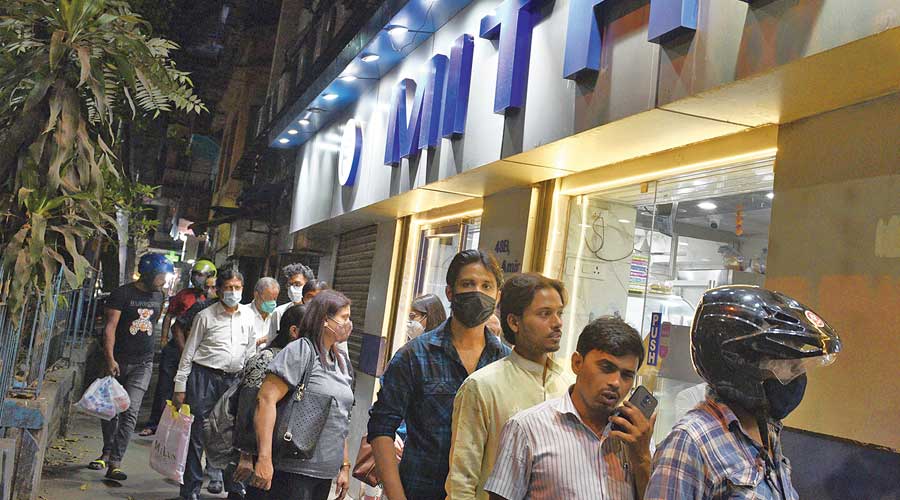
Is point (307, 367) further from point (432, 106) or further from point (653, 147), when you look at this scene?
point (432, 106)

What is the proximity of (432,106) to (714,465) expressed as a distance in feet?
18.7

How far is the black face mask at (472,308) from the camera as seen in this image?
3.67 m

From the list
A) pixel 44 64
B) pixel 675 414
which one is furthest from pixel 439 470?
pixel 44 64

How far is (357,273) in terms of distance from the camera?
1209 cm

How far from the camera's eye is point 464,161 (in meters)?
6.61

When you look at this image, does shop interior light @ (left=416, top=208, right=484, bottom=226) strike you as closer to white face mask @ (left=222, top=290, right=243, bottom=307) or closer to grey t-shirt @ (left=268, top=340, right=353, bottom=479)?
white face mask @ (left=222, top=290, right=243, bottom=307)

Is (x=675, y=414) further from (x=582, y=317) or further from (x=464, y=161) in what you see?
(x=464, y=161)

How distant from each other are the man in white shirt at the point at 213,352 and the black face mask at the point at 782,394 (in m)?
6.22

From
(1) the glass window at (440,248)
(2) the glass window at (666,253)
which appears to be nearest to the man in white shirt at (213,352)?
(1) the glass window at (440,248)

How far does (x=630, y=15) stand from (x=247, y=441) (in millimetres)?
3102

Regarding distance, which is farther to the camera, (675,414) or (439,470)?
(675,414)

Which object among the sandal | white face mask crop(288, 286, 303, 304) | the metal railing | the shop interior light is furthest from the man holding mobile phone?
the sandal

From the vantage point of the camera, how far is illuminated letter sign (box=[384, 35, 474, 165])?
6738 mm

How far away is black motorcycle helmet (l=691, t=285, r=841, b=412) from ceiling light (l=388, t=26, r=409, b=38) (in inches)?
257
